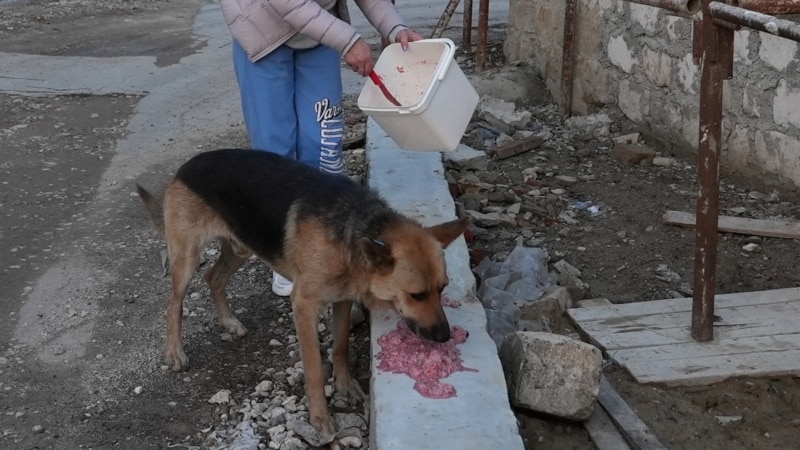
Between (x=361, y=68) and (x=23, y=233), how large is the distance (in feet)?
9.81

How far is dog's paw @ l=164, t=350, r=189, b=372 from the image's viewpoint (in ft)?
15.1

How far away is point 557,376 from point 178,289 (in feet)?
6.31

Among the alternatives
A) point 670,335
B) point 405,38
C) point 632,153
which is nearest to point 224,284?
point 405,38

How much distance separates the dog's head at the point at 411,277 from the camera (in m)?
3.65

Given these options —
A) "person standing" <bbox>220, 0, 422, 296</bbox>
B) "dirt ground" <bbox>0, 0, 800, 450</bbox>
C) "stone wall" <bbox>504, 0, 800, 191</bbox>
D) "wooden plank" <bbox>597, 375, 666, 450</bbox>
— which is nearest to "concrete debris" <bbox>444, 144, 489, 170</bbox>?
"dirt ground" <bbox>0, 0, 800, 450</bbox>

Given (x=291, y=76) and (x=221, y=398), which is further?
(x=291, y=76)

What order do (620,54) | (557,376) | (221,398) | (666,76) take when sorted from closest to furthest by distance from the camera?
(557,376)
(221,398)
(666,76)
(620,54)

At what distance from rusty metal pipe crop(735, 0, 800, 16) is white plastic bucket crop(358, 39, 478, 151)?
1.37m

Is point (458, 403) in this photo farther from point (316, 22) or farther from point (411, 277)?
point (316, 22)

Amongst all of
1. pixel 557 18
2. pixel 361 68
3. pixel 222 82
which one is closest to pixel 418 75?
pixel 361 68

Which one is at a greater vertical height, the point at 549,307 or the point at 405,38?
the point at 405,38

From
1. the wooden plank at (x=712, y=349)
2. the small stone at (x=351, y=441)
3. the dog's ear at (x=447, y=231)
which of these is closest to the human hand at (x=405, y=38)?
the dog's ear at (x=447, y=231)

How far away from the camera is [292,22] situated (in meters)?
4.48

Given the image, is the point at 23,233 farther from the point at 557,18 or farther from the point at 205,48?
the point at 205,48
